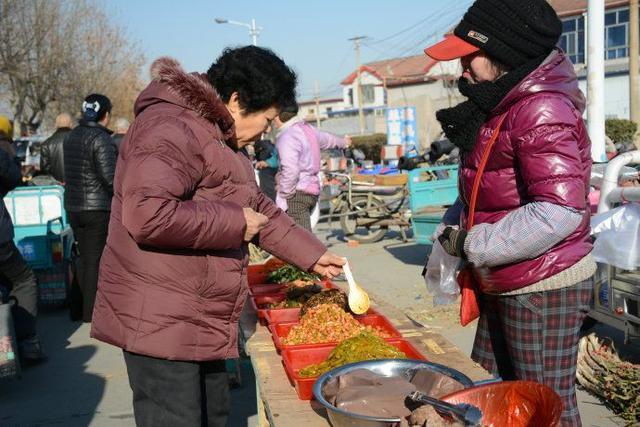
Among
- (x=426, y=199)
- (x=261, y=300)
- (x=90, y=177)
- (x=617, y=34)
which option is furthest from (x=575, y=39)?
(x=261, y=300)

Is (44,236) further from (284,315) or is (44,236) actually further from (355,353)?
(355,353)

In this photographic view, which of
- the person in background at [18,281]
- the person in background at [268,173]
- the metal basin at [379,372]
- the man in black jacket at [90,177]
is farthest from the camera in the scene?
the person in background at [268,173]

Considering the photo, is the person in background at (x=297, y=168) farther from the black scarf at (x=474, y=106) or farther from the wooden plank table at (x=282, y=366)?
the black scarf at (x=474, y=106)

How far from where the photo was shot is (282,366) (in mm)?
3236

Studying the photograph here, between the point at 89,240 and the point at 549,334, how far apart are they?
215 inches

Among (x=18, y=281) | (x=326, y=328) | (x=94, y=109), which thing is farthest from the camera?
(x=94, y=109)

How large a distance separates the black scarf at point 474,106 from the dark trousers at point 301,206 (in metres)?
4.59

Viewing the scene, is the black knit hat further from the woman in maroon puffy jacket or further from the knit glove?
the knit glove

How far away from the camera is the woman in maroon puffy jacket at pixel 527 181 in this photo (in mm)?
2383

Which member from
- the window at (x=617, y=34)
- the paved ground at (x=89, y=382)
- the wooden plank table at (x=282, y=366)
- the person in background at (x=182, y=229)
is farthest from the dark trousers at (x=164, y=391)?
the window at (x=617, y=34)

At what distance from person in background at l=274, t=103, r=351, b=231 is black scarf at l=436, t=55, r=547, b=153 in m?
4.35

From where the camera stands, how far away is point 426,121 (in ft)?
136

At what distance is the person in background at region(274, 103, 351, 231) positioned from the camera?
7.17m

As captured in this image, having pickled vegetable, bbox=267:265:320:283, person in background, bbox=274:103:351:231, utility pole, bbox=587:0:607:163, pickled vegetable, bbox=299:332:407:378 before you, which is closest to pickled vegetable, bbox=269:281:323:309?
pickled vegetable, bbox=267:265:320:283
